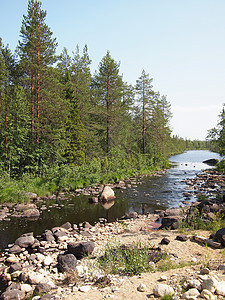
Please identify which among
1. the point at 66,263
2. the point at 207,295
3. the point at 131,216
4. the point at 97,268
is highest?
the point at 207,295

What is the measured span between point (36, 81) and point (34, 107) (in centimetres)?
Answer: 213

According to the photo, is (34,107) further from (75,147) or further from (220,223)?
(220,223)

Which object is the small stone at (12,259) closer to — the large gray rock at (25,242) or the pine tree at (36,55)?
the large gray rock at (25,242)

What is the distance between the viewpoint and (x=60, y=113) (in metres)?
20.5

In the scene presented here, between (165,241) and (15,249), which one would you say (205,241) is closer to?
(165,241)

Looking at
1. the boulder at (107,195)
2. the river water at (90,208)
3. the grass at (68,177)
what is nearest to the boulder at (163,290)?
the river water at (90,208)

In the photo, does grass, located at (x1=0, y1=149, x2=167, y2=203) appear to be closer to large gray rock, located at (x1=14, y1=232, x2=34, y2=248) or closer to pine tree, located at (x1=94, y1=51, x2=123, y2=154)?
pine tree, located at (x1=94, y1=51, x2=123, y2=154)

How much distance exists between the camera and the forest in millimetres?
17453

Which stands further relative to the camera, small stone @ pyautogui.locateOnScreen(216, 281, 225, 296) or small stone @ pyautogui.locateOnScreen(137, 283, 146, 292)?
small stone @ pyautogui.locateOnScreen(137, 283, 146, 292)

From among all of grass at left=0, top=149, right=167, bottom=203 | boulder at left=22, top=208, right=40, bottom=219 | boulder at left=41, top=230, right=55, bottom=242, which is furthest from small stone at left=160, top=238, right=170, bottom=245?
grass at left=0, top=149, right=167, bottom=203

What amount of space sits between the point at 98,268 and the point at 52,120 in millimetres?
15445

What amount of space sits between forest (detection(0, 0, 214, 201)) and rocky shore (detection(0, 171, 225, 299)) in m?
6.99

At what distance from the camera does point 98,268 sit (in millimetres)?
6375

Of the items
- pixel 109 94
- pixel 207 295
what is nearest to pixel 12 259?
pixel 207 295
